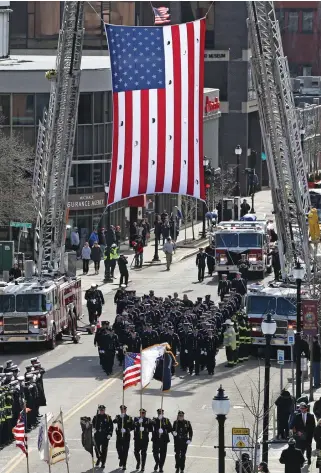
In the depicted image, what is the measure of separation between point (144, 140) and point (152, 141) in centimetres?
25

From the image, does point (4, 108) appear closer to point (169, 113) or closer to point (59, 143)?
point (59, 143)

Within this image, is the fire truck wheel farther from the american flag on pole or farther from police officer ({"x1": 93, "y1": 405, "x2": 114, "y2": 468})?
police officer ({"x1": 93, "y1": 405, "x2": 114, "y2": 468})

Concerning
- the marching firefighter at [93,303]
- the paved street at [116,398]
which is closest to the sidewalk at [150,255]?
the marching firefighter at [93,303]

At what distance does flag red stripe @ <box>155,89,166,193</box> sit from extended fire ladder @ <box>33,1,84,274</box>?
2433mm

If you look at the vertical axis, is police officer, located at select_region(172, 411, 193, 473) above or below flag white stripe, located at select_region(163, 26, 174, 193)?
below

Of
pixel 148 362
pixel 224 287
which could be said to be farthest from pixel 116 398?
pixel 224 287

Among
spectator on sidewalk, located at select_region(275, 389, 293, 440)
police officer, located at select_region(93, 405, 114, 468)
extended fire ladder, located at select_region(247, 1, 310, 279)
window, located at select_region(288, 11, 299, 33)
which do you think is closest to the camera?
police officer, located at select_region(93, 405, 114, 468)

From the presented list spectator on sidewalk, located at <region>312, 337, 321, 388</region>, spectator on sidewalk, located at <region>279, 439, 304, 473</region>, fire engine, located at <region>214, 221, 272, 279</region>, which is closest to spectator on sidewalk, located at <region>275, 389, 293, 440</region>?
spectator on sidewalk, located at <region>312, 337, 321, 388</region>

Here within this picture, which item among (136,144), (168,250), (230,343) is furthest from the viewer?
(168,250)

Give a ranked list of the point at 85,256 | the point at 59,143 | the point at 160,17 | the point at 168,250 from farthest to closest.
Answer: the point at 168,250, the point at 160,17, the point at 85,256, the point at 59,143

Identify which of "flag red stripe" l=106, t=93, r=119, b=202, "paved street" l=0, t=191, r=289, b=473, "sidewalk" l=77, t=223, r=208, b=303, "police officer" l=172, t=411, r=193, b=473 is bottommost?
"sidewalk" l=77, t=223, r=208, b=303

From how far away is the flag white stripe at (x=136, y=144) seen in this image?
48969 mm

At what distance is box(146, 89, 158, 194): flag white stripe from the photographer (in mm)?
49344

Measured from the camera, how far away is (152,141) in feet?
162
